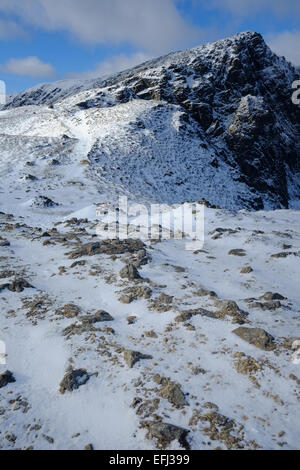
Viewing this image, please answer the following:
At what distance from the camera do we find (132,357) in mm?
6328

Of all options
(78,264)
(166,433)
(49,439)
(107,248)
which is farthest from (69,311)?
(107,248)

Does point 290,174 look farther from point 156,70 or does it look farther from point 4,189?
point 4,189

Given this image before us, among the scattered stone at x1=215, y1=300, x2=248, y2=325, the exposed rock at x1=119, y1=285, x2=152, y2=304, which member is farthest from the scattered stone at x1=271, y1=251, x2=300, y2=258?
the exposed rock at x1=119, y1=285, x2=152, y2=304

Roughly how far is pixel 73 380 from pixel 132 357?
1.19 meters

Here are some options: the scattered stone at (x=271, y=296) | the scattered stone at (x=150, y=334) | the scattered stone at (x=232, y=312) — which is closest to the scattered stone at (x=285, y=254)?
the scattered stone at (x=271, y=296)

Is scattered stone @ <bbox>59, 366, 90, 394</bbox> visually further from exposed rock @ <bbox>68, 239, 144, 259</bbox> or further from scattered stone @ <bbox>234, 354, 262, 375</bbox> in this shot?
exposed rock @ <bbox>68, 239, 144, 259</bbox>

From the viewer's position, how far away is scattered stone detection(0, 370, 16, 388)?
19.6 feet

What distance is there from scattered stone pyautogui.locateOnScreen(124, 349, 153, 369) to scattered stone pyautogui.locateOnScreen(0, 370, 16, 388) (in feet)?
7.24

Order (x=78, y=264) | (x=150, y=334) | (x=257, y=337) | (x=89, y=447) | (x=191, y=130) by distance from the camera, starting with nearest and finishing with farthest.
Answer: (x=89, y=447) → (x=257, y=337) → (x=150, y=334) → (x=78, y=264) → (x=191, y=130)

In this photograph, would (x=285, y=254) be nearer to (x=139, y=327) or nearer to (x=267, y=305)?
(x=267, y=305)

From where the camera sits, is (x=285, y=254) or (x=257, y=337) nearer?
(x=257, y=337)

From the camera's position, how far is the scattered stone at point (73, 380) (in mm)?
5793

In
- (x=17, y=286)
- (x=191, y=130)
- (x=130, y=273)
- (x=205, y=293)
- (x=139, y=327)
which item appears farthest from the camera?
(x=191, y=130)
